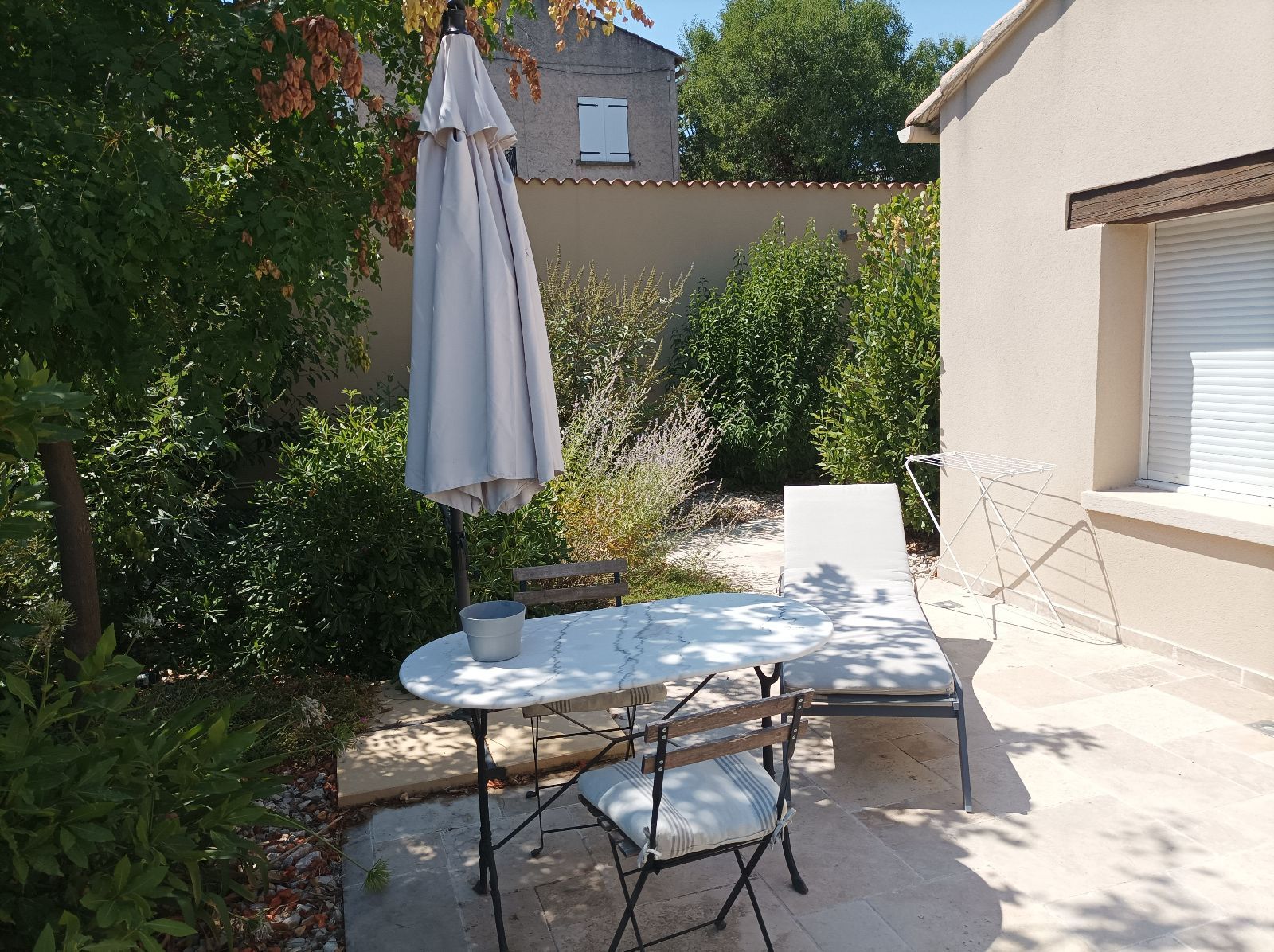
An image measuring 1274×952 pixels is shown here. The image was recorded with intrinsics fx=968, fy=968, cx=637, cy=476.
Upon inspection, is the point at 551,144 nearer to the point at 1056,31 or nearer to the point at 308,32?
the point at 1056,31

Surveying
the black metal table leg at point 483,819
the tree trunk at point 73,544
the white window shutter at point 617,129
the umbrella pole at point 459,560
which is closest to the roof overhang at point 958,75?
the umbrella pole at point 459,560

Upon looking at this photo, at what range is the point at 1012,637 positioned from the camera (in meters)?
5.61

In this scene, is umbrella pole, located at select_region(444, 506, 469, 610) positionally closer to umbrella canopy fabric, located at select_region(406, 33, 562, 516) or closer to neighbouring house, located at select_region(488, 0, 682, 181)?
umbrella canopy fabric, located at select_region(406, 33, 562, 516)

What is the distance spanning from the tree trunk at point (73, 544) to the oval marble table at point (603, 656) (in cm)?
152

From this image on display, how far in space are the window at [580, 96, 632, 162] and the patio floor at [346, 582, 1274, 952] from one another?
16.0 m

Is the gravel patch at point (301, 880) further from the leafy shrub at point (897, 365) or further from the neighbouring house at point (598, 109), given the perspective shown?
the neighbouring house at point (598, 109)

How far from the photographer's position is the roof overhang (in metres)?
5.76

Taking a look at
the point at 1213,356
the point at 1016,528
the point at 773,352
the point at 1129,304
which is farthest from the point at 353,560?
the point at 773,352

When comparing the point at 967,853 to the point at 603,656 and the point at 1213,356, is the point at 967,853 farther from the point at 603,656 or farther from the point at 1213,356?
the point at 1213,356

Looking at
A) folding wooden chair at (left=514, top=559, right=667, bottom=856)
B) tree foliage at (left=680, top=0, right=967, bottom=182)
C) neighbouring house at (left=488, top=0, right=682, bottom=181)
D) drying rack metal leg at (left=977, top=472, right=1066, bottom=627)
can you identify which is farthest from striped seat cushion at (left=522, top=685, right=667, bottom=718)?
tree foliage at (left=680, top=0, right=967, bottom=182)

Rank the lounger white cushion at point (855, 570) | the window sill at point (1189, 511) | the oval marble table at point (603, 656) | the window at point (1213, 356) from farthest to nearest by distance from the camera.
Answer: the window at point (1213, 356) → the window sill at point (1189, 511) → the lounger white cushion at point (855, 570) → the oval marble table at point (603, 656)

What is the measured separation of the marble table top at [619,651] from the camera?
2.96 metres

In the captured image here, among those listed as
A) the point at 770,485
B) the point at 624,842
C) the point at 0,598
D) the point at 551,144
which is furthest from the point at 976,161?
the point at 551,144

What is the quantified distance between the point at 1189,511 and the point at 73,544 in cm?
511
